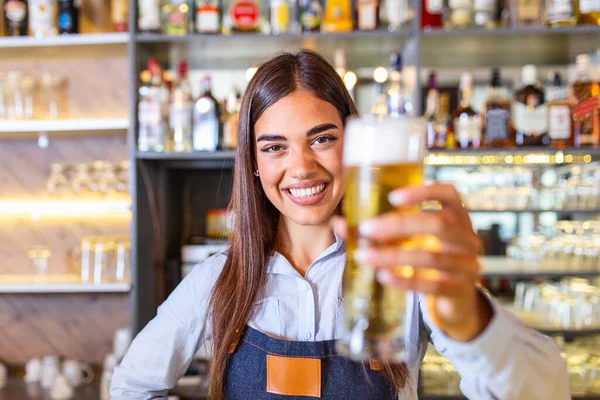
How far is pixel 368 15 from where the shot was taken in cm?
232

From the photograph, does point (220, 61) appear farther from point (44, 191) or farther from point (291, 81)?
point (291, 81)

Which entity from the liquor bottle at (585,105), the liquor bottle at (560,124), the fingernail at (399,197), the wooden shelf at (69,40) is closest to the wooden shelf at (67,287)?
the wooden shelf at (69,40)

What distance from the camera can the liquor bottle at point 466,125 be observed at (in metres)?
2.33

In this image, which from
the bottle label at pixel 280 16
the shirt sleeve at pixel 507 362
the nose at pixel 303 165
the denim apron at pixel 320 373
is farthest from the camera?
the bottle label at pixel 280 16

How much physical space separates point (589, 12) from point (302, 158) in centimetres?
174

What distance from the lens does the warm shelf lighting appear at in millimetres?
2570

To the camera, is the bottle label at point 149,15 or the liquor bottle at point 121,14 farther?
the liquor bottle at point 121,14

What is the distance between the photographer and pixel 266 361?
122cm

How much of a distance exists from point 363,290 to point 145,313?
1970mm

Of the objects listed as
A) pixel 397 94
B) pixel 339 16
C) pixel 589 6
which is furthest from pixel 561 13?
pixel 339 16

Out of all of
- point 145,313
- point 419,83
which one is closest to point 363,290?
point 419,83

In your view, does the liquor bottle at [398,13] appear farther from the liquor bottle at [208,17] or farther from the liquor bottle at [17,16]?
the liquor bottle at [17,16]

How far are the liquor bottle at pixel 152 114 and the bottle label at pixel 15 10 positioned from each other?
624mm

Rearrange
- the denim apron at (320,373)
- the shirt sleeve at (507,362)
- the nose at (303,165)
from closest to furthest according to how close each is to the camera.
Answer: the shirt sleeve at (507,362), the nose at (303,165), the denim apron at (320,373)
